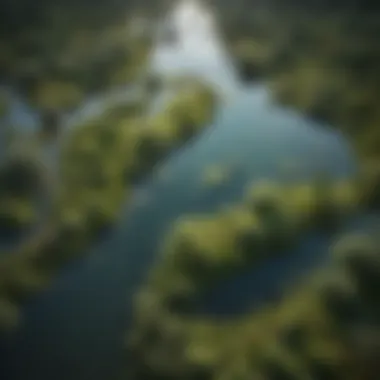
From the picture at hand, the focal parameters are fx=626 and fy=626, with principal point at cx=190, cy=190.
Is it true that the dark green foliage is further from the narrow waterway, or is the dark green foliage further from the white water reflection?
the white water reflection

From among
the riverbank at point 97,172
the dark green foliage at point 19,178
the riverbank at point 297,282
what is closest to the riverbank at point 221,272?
the riverbank at point 297,282

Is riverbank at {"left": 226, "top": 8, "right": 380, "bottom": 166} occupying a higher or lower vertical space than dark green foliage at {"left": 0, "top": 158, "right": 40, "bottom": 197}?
higher

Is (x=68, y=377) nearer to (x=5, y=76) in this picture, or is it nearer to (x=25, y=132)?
(x=25, y=132)

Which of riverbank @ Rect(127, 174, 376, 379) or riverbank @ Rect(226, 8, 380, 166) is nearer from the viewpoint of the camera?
riverbank @ Rect(127, 174, 376, 379)

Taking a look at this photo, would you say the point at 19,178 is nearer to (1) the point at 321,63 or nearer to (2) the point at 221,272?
(2) the point at 221,272

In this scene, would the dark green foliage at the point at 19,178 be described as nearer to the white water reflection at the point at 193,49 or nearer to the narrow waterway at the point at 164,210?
the narrow waterway at the point at 164,210

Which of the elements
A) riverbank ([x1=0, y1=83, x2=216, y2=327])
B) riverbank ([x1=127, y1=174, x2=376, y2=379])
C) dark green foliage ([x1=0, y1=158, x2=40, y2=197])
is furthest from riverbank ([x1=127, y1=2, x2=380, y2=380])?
dark green foliage ([x1=0, y1=158, x2=40, y2=197])

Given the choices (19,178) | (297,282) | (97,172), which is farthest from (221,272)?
(19,178)

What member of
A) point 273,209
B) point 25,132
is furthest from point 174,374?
point 25,132
